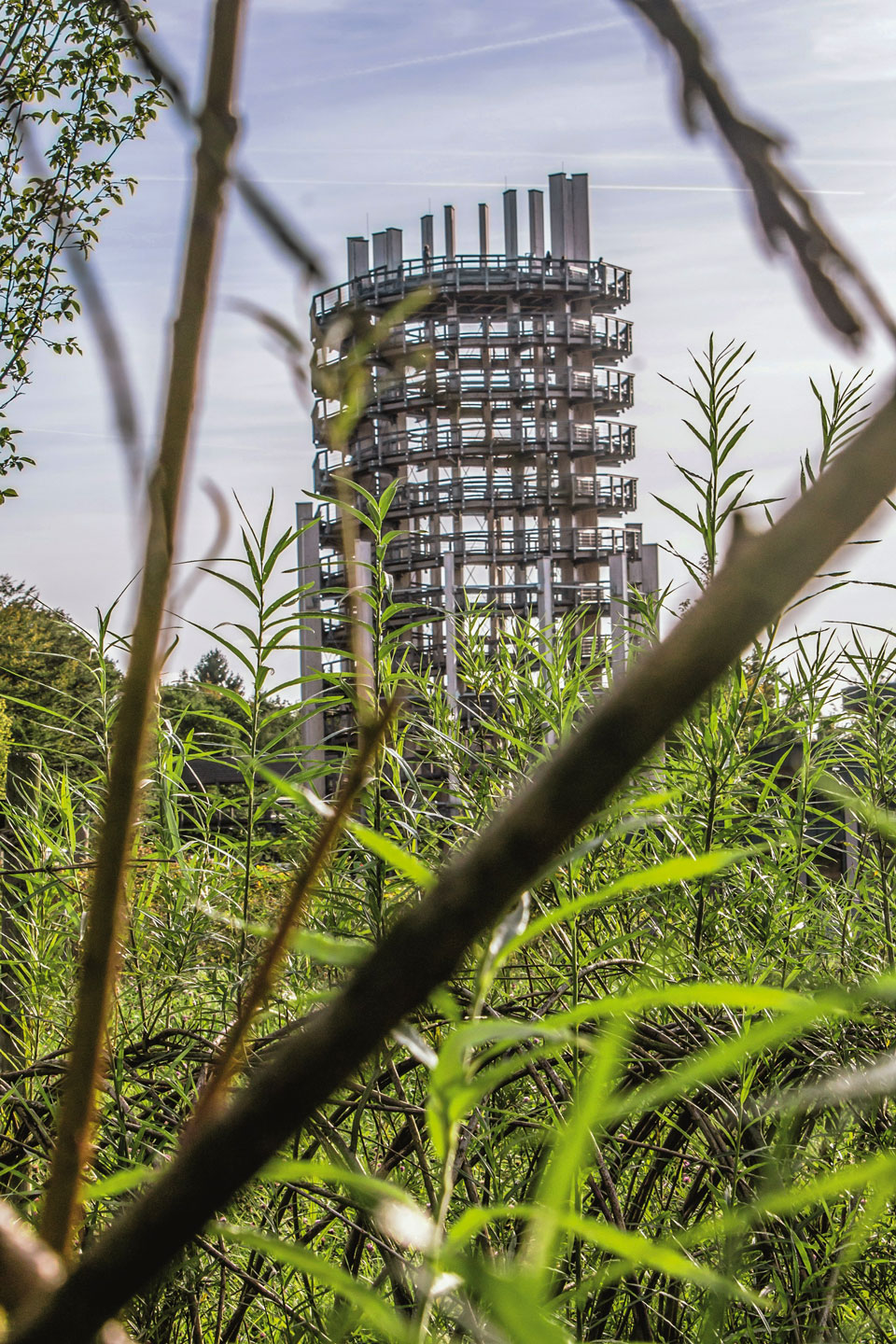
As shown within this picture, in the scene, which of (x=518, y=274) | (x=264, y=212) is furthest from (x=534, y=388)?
(x=264, y=212)

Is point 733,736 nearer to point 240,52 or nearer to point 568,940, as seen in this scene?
point 568,940

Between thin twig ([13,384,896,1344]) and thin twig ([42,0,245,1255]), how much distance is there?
0.05 metres

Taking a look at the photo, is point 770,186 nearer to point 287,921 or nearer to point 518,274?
point 287,921

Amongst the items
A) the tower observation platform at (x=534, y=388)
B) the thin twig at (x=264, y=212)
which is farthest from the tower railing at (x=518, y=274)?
the thin twig at (x=264, y=212)

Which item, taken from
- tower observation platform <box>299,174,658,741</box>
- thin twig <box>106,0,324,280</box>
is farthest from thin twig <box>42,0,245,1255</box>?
tower observation platform <box>299,174,658,741</box>

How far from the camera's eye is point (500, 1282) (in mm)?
128

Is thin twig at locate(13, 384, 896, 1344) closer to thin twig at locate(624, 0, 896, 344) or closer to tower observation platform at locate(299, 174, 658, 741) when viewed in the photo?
thin twig at locate(624, 0, 896, 344)

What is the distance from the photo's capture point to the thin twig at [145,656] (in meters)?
0.16

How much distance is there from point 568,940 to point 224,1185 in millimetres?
799

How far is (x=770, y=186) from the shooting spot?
0.16 metres

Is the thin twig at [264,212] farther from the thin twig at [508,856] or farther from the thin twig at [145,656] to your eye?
the thin twig at [508,856]

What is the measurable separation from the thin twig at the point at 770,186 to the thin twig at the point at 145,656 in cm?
7

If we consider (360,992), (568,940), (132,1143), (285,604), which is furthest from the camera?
(285,604)

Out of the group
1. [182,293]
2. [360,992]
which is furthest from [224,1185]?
[182,293]
